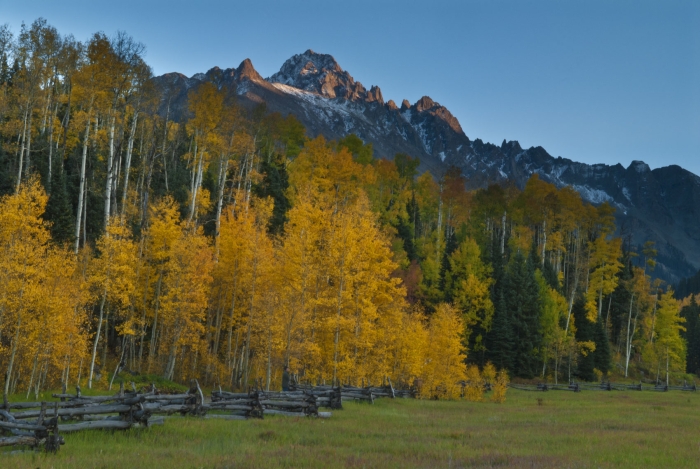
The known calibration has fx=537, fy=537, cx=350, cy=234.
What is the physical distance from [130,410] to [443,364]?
27.3 metres

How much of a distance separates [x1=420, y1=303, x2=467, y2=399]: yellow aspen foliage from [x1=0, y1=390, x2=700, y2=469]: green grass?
662 inches

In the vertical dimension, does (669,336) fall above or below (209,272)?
below

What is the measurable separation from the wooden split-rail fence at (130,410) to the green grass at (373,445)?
1.37 ft

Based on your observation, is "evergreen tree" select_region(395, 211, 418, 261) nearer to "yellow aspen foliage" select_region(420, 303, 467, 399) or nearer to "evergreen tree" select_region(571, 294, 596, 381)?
"evergreen tree" select_region(571, 294, 596, 381)

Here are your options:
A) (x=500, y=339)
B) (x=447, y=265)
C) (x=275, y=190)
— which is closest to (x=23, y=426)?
(x=275, y=190)

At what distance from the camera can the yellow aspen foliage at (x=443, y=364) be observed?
37.6 meters

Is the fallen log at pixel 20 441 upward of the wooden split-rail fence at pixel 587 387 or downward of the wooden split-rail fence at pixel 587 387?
upward

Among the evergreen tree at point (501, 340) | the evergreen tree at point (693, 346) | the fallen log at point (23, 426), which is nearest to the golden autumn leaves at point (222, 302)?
the fallen log at point (23, 426)

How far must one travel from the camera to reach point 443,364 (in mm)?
38781

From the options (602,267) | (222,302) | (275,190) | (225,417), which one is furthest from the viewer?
(602,267)

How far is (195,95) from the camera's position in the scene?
1555 inches

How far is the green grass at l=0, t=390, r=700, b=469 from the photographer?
36.8 ft

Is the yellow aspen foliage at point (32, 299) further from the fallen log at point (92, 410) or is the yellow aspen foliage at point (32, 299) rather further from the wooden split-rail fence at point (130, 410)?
the fallen log at point (92, 410)

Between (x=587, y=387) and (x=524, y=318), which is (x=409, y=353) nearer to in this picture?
(x=587, y=387)
